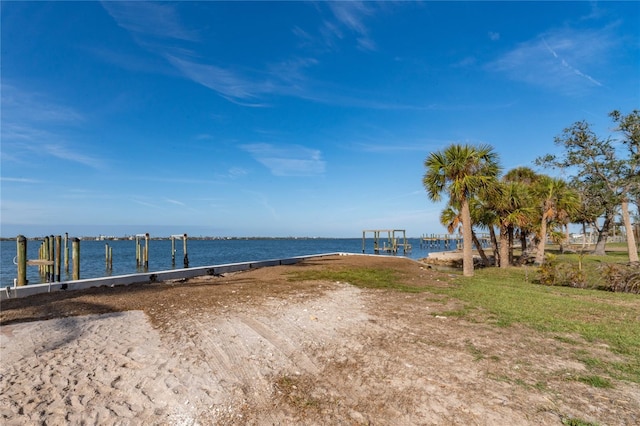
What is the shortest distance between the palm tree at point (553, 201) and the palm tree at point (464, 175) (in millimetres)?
7837

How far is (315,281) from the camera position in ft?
44.4

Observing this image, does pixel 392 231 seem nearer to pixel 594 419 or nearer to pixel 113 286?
pixel 113 286

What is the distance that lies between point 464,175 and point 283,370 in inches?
568

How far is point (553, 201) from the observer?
2227 centimetres

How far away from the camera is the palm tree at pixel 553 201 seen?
71.8 feet

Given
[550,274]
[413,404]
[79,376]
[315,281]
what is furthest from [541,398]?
[550,274]

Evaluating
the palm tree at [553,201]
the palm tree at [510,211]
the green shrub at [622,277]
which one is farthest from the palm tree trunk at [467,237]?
the palm tree at [553,201]

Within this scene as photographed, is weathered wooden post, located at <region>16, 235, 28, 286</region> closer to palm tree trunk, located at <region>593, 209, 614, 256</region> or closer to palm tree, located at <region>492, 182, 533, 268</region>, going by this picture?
palm tree, located at <region>492, 182, 533, 268</region>

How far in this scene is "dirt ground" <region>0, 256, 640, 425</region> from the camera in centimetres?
375

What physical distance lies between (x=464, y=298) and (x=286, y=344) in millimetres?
6597

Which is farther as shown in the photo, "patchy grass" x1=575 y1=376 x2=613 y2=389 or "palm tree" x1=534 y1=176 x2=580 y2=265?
"palm tree" x1=534 y1=176 x2=580 y2=265

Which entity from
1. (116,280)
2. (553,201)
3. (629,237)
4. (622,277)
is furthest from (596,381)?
(629,237)

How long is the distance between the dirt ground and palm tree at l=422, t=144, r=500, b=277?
32.5 feet

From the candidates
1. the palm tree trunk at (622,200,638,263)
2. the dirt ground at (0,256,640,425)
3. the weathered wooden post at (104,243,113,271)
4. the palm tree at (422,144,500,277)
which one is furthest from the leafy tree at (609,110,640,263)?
the weathered wooden post at (104,243,113,271)
